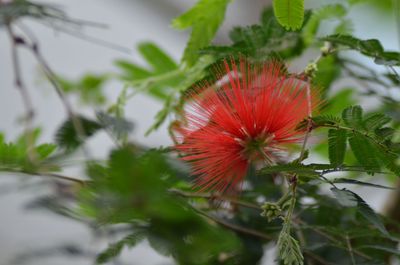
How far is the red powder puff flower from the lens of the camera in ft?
1.88

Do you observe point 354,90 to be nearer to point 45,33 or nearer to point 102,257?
point 102,257

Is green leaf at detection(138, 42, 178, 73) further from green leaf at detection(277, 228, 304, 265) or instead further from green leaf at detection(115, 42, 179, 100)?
green leaf at detection(277, 228, 304, 265)

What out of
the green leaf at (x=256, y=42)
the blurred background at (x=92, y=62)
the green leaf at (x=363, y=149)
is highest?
the green leaf at (x=256, y=42)

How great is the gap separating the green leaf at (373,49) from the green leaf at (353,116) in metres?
0.08

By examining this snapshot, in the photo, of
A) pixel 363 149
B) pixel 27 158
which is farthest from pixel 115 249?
pixel 363 149

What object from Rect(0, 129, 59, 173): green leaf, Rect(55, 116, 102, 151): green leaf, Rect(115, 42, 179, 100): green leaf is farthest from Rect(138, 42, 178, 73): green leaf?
Rect(0, 129, 59, 173): green leaf

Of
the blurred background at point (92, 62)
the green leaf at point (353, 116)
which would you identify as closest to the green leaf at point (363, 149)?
the green leaf at point (353, 116)

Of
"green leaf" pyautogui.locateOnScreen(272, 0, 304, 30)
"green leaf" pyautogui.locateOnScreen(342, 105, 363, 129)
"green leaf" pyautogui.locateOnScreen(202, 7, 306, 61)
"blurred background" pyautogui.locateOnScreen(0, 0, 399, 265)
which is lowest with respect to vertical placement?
"blurred background" pyautogui.locateOnScreen(0, 0, 399, 265)

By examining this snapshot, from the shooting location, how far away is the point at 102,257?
564 millimetres

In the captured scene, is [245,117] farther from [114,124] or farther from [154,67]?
[154,67]

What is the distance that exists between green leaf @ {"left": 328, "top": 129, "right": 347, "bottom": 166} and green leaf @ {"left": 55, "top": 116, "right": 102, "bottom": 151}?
35 cm

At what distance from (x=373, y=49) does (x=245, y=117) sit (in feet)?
0.52

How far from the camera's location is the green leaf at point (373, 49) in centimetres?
60

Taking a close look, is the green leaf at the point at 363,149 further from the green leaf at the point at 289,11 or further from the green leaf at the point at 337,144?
the green leaf at the point at 289,11
